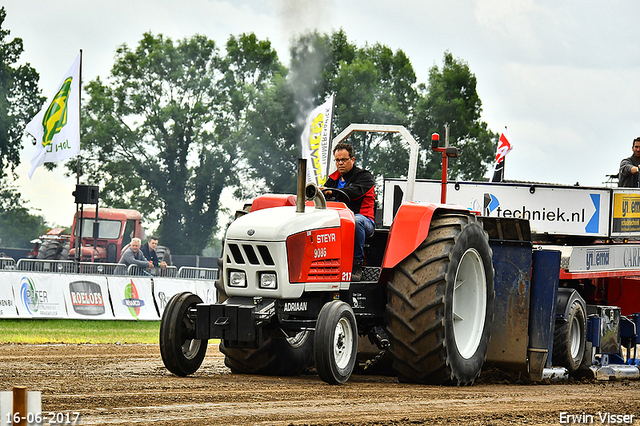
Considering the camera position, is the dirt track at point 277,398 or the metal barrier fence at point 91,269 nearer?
the dirt track at point 277,398

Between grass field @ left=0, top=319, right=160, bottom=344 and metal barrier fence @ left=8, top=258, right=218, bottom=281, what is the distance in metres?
1.33

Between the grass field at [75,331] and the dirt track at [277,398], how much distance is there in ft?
15.4

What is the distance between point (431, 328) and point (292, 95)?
40.2m

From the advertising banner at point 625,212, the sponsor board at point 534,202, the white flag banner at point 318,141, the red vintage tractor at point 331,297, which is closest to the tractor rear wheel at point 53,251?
the white flag banner at point 318,141

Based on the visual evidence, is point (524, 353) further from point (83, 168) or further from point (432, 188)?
point (83, 168)

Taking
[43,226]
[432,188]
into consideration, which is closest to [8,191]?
[43,226]

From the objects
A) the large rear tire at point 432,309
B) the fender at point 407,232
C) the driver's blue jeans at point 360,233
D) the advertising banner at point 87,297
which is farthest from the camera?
the advertising banner at point 87,297

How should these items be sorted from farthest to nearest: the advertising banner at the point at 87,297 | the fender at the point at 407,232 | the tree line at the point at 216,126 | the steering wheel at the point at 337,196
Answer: the tree line at the point at 216,126
the advertising banner at the point at 87,297
the steering wheel at the point at 337,196
the fender at the point at 407,232

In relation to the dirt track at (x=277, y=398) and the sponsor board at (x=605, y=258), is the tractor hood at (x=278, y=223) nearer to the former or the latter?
the dirt track at (x=277, y=398)

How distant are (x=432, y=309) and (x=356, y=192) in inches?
52.9

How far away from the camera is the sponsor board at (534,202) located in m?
11.1

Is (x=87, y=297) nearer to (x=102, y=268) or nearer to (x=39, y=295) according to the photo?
(x=39, y=295)

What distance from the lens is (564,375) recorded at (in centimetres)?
930

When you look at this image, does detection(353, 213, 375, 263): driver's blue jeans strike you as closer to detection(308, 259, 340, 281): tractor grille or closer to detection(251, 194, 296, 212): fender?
detection(308, 259, 340, 281): tractor grille
